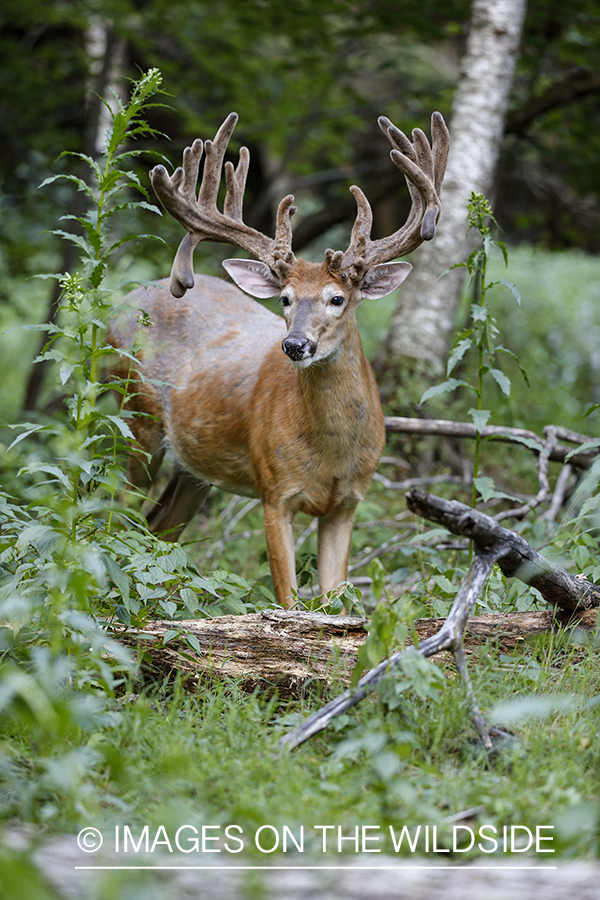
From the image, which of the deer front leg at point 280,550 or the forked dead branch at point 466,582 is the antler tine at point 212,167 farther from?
the forked dead branch at point 466,582

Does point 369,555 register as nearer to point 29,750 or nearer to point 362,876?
point 29,750

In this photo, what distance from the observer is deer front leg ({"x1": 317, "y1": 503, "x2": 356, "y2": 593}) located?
186 inches

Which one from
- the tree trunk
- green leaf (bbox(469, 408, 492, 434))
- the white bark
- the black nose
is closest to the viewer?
green leaf (bbox(469, 408, 492, 434))

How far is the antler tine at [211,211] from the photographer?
446cm

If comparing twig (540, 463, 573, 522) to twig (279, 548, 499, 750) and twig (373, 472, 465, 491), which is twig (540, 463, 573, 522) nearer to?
twig (373, 472, 465, 491)

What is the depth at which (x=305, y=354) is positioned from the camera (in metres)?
4.11

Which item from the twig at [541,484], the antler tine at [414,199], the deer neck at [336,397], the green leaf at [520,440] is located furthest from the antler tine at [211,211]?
the twig at [541,484]

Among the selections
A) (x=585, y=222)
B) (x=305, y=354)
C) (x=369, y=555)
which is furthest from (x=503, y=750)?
(x=585, y=222)

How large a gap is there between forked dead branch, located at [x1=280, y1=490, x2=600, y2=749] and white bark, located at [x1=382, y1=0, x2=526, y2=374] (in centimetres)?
356

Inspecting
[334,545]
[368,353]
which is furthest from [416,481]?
[368,353]

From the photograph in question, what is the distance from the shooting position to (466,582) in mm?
2908

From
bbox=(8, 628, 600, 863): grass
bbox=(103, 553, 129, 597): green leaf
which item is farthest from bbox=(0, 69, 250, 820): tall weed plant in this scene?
bbox=(8, 628, 600, 863): grass

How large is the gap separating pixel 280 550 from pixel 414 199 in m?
1.93

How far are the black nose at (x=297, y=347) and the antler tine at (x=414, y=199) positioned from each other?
534 millimetres
